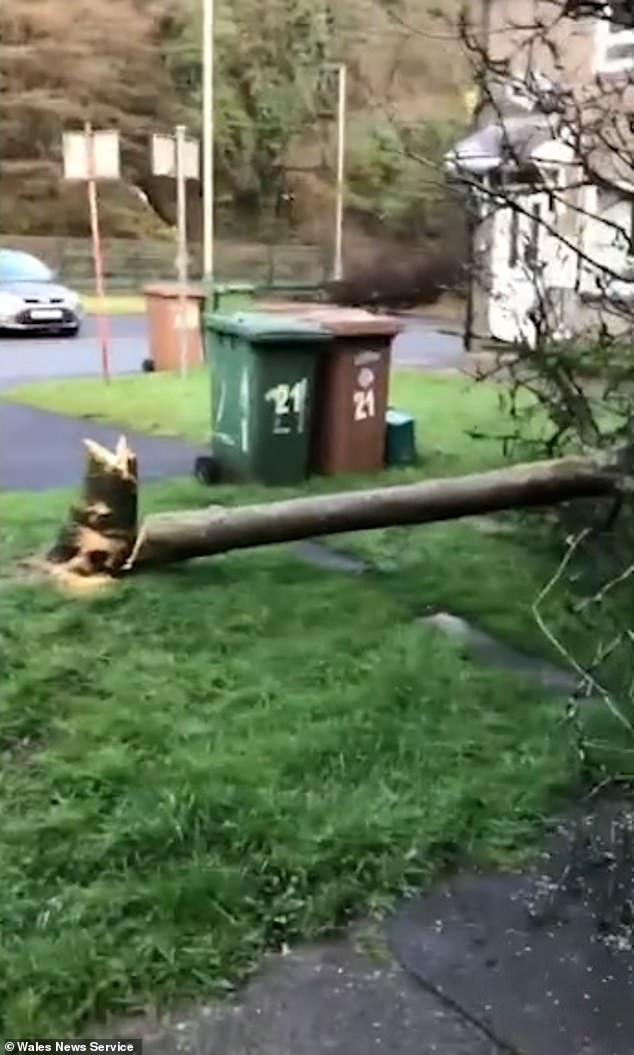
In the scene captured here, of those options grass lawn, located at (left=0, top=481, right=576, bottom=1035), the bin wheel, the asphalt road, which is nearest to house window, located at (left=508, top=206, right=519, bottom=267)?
the bin wheel

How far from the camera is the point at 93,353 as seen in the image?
859 inches

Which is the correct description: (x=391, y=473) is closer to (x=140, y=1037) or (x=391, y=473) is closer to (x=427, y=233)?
(x=140, y=1037)

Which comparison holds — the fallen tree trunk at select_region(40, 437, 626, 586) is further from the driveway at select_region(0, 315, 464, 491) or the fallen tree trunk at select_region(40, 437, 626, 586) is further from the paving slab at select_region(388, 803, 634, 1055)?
the driveway at select_region(0, 315, 464, 491)

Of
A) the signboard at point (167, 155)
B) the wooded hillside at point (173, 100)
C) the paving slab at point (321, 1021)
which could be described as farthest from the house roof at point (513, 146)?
the wooded hillside at point (173, 100)

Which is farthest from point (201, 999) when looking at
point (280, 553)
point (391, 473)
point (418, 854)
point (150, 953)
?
point (391, 473)

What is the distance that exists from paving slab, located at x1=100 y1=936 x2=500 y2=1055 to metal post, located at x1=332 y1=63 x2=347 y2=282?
116ft

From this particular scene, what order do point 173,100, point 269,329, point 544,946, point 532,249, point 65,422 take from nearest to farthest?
point 544,946 → point 532,249 → point 269,329 → point 65,422 → point 173,100

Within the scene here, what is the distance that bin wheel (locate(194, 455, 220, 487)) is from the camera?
923 centimetres

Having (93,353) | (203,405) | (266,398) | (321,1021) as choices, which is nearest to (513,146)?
(266,398)

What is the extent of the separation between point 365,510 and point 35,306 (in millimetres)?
19238

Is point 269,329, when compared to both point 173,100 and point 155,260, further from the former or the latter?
point 173,100

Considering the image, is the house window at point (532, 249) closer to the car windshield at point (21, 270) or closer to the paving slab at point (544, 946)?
the paving slab at point (544, 946)

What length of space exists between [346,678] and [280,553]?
207 centimetres

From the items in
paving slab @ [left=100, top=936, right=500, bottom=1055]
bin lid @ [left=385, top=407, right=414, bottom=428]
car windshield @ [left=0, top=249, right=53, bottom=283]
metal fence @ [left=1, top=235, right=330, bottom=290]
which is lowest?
metal fence @ [left=1, top=235, right=330, bottom=290]
